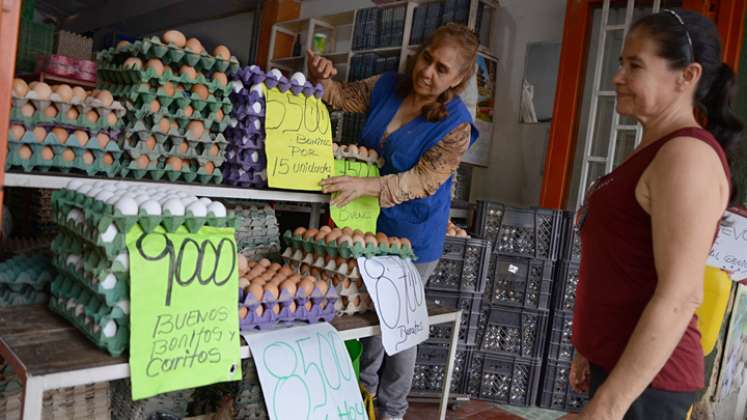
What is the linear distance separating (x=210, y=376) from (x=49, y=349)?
0.33m

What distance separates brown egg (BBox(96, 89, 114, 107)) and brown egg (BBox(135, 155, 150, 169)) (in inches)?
6.3

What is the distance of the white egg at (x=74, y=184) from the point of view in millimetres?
1369

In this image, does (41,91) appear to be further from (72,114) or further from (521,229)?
(521,229)

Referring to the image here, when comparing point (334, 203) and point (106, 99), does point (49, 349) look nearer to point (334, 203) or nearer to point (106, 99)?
point (106, 99)

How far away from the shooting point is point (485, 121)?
4.55 meters

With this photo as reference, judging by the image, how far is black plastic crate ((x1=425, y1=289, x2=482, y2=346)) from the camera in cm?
315

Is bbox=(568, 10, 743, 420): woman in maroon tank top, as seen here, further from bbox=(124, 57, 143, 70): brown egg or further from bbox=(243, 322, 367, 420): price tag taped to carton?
bbox=(124, 57, 143, 70): brown egg

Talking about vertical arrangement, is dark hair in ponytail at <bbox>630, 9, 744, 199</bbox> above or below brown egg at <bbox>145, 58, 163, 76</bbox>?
above

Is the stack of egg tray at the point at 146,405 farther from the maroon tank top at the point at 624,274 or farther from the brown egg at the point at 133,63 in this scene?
the maroon tank top at the point at 624,274

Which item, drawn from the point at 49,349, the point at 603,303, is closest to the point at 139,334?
the point at 49,349

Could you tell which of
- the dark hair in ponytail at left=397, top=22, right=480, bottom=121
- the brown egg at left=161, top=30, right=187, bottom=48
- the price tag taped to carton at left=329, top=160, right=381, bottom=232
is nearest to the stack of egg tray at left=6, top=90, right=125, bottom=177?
the brown egg at left=161, top=30, right=187, bottom=48

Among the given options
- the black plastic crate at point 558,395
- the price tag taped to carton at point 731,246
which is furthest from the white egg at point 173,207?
the black plastic crate at point 558,395

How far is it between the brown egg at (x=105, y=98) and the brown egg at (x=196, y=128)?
205mm

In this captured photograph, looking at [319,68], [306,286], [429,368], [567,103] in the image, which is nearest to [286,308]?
[306,286]
